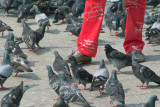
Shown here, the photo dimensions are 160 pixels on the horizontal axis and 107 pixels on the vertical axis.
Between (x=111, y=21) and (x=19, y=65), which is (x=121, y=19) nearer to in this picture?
(x=111, y=21)

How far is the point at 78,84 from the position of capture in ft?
26.9

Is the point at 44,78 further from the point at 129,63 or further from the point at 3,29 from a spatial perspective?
the point at 3,29

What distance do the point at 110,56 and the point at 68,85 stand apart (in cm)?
210

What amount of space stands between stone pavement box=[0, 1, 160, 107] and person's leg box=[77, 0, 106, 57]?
46cm

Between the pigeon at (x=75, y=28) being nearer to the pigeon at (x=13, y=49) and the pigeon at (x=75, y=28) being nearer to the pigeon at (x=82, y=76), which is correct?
the pigeon at (x=13, y=49)

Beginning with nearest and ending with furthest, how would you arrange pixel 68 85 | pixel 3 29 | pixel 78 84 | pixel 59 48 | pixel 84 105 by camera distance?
pixel 84 105 → pixel 68 85 → pixel 78 84 → pixel 59 48 → pixel 3 29

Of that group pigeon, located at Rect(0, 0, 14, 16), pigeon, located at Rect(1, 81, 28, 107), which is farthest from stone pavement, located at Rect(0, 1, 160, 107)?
pigeon, located at Rect(0, 0, 14, 16)

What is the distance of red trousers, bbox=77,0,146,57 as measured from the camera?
8.50m

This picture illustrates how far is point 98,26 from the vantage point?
28.1 ft

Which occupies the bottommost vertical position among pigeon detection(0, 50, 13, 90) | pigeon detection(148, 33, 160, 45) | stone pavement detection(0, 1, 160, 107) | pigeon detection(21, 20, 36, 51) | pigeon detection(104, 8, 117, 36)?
stone pavement detection(0, 1, 160, 107)

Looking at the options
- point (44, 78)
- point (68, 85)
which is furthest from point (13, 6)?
point (68, 85)

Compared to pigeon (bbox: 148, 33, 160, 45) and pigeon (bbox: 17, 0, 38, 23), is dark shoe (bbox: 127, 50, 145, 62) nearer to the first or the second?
pigeon (bbox: 148, 33, 160, 45)

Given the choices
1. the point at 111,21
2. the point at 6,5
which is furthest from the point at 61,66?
the point at 6,5

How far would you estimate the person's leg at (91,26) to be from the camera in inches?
333
